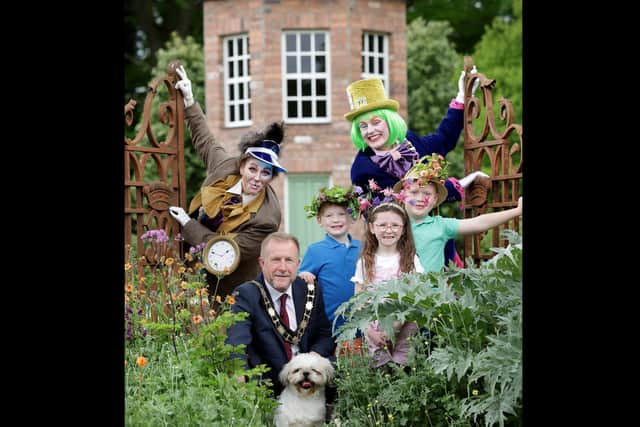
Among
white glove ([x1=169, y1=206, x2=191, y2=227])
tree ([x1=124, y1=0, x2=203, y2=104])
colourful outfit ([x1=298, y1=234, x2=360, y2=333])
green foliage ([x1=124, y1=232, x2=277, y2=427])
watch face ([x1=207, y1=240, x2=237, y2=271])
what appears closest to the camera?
green foliage ([x1=124, y1=232, x2=277, y2=427])

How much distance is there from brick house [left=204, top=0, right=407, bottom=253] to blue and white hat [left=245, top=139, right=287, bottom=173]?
10.8 metres

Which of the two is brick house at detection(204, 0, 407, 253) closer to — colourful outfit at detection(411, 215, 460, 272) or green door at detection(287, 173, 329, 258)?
green door at detection(287, 173, 329, 258)

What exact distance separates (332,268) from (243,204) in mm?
968

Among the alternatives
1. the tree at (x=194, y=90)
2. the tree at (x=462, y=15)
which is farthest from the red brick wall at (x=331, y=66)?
the tree at (x=462, y=15)

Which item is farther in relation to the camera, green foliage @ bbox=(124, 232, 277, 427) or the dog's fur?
the dog's fur

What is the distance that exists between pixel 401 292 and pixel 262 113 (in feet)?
46.2

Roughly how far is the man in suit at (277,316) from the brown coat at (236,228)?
61.7 inches

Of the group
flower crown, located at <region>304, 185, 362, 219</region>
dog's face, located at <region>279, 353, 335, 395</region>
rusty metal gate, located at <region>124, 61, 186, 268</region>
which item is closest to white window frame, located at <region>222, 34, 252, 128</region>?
rusty metal gate, located at <region>124, 61, 186, 268</region>

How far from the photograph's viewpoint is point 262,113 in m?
18.4

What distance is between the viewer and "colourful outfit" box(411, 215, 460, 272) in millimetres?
6309

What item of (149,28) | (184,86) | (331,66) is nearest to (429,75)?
(331,66)

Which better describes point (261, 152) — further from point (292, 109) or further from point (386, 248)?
point (292, 109)
